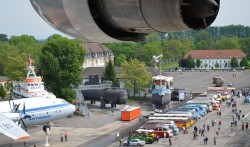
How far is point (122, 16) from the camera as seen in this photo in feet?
10.6

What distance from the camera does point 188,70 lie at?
122 m

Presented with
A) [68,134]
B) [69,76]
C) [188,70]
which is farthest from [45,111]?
[188,70]

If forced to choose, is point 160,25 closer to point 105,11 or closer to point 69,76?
point 105,11

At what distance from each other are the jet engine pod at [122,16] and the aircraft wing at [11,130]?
25520 millimetres

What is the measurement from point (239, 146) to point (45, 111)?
54.0 ft

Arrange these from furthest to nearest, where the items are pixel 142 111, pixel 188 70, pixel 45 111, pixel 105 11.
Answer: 1. pixel 188 70
2. pixel 142 111
3. pixel 45 111
4. pixel 105 11

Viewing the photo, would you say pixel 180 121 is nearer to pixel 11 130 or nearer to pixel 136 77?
pixel 11 130

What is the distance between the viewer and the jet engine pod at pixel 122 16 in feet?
9.98

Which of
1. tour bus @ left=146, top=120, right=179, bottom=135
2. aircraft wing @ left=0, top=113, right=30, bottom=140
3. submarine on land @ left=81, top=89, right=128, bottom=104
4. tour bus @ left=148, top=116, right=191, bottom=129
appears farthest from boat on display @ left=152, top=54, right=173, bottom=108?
aircraft wing @ left=0, top=113, right=30, bottom=140

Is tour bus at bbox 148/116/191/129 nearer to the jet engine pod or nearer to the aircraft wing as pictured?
the aircraft wing

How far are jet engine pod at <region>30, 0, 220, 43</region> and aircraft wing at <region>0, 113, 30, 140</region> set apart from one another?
25520 mm

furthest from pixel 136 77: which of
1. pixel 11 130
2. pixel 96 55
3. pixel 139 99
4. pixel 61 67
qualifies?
pixel 96 55

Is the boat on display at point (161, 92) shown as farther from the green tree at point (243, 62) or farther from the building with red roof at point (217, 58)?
the building with red roof at point (217, 58)

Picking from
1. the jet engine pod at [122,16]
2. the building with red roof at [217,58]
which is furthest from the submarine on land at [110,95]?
the building with red roof at [217,58]
